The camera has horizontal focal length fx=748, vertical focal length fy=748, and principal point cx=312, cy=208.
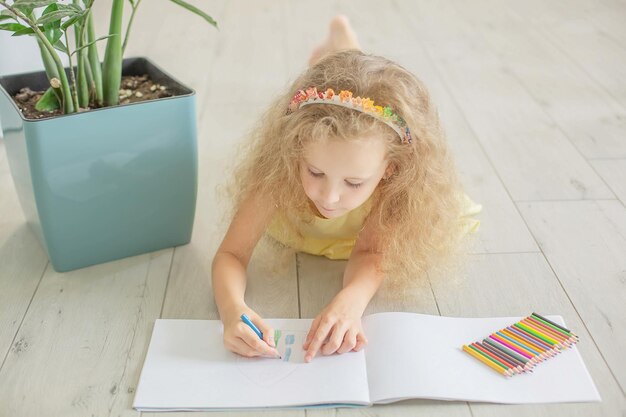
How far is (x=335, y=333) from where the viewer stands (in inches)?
45.5

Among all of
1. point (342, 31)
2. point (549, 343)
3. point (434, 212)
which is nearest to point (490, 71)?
point (342, 31)

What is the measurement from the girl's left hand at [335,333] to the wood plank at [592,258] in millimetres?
402

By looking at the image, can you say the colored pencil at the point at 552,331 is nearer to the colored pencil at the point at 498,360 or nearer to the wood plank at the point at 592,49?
the colored pencil at the point at 498,360

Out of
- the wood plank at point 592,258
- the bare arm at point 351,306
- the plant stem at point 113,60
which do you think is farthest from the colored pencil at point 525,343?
the plant stem at point 113,60

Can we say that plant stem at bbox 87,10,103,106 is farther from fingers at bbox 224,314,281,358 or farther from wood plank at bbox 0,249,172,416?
fingers at bbox 224,314,281,358

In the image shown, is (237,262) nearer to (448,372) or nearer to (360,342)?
(360,342)

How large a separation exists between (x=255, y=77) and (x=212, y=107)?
27 centimetres

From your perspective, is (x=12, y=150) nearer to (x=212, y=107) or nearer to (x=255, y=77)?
(x=212, y=107)

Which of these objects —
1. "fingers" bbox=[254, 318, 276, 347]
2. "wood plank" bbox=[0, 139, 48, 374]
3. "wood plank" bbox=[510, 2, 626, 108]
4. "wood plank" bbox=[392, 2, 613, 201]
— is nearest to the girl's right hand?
"fingers" bbox=[254, 318, 276, 347]

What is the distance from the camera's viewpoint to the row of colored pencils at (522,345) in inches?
44.9

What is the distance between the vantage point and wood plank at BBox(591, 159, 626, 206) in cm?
170

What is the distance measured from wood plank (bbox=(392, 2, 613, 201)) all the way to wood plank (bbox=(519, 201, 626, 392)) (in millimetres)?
65

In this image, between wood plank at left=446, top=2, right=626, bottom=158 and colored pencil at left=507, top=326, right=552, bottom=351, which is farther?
wood plank at left=446, top=2, right=626, bottom=158

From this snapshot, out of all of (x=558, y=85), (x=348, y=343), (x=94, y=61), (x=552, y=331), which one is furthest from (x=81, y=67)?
(x=558, y=85)
